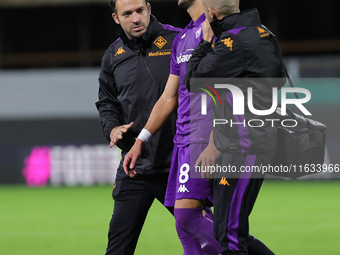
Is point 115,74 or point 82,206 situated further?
point 82,206

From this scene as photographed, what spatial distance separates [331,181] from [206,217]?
13.0 meters

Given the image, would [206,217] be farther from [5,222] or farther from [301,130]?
[5,222]

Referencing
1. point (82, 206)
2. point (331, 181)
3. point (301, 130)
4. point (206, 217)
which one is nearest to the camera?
point (301, 130)

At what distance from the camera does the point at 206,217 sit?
4906mm

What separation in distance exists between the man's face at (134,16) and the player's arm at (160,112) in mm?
604

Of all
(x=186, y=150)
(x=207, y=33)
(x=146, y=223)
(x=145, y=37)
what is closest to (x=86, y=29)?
(x=146, y=223)

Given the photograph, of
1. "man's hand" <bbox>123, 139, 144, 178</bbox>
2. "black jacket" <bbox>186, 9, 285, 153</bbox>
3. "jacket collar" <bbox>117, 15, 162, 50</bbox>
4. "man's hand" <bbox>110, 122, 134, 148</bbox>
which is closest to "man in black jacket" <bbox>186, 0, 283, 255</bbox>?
"black jacket" <bbox>186, 9, 285, 153</bbox>

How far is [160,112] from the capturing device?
4.90 metres

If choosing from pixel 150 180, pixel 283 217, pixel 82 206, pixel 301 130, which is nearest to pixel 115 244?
pixel 150 180

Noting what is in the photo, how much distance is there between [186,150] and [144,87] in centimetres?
79

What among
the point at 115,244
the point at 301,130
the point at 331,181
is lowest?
the point at 331,181

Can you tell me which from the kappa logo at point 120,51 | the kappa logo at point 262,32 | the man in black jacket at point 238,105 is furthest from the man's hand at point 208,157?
the kappa logo at point 120,51

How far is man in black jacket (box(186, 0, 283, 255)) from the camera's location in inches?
161

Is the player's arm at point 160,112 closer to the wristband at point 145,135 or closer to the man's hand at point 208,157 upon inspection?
the wristband at point 145,135
